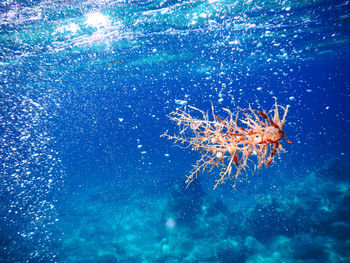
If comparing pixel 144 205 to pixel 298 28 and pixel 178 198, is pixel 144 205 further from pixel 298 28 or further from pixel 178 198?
pixel 298 28

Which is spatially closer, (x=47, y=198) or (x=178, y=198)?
(x=178, y=198)

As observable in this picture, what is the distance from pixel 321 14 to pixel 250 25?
4.58m

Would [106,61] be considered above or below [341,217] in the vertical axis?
above

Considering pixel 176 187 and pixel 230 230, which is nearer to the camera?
pixel 230 230

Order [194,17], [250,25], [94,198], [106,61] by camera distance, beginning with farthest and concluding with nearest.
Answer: [94,198]
[106,61]
[250,25]
[194,17]

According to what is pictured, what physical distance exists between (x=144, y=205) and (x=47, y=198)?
24.0 m

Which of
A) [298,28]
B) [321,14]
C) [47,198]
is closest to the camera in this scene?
[321,14]

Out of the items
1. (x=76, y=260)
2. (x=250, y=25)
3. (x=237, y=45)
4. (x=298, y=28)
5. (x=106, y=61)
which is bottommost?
(x=76, y=260)

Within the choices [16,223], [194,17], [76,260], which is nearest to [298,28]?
[194,17]

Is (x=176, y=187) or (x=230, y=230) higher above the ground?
(x=176, y=187)

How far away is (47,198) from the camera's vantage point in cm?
3109

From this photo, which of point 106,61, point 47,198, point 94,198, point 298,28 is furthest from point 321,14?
point 47,198

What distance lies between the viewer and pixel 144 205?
17.2 metres

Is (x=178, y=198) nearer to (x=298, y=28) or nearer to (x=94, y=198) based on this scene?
(x=94, y=198)
